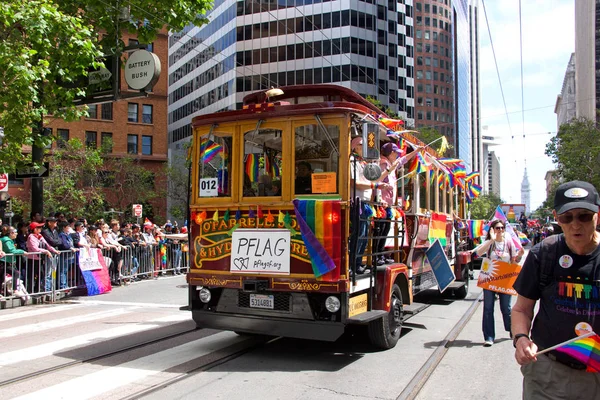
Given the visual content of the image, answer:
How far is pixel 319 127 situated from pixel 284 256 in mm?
1610

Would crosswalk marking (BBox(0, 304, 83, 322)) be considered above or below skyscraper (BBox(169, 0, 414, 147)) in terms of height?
below

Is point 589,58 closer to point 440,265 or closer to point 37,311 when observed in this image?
point 440,265

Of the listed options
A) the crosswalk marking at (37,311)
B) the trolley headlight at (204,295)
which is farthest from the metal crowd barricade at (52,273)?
the trolley headlight at (204,295)

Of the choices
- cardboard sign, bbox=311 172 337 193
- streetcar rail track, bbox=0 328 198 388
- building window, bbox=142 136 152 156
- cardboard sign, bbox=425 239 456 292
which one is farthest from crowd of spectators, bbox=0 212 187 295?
building window, bbox=142 136 152 156

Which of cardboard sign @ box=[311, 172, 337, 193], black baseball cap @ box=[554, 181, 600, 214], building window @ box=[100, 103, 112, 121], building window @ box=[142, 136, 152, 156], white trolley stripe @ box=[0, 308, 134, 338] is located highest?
building window @ box=[100, 103, 112, 121]

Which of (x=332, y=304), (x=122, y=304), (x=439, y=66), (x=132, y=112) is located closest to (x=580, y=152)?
(x=122, y=304)

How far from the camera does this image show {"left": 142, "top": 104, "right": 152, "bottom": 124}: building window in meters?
48.4

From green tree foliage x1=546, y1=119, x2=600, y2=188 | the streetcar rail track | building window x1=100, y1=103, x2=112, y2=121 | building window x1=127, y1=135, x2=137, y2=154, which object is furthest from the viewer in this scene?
building window x1=127, y1=135, x2=137, y2=154

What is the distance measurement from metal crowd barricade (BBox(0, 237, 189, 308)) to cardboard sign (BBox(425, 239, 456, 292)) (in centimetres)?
537

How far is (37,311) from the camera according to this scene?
1051cm

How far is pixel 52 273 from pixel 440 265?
8547 millimetres

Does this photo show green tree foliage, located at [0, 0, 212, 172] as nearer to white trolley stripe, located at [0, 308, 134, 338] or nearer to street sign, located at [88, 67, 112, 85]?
street sign, located at [88, 67, 112, 85]

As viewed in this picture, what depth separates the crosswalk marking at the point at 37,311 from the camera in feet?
32.1

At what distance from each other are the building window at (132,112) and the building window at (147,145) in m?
1.90
